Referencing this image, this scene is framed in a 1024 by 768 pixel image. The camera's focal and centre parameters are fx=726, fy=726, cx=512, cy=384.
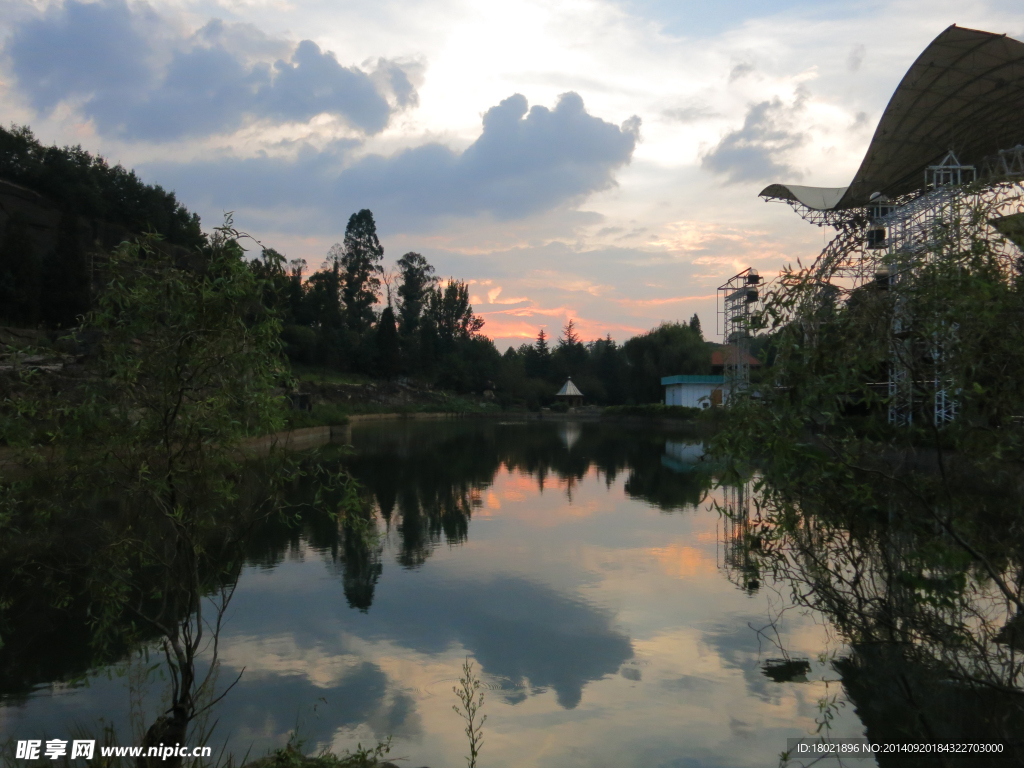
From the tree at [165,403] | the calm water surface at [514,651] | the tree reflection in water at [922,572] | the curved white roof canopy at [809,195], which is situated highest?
the curved white roof canopy at [809,195]

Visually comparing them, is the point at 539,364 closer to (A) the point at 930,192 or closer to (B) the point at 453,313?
(B) the point at 453,313

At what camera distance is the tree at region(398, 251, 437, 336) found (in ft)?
221

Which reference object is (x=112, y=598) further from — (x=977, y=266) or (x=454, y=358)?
(x=454, y=358)

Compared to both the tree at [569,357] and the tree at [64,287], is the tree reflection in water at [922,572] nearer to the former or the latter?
the tree at [64,287]

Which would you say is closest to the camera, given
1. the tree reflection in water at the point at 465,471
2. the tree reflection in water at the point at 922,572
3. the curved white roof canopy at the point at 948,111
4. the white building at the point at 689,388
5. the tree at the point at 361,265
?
the tree reflection in water at the point at 922,572

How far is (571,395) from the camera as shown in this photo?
2581 inches

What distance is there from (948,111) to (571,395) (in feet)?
160

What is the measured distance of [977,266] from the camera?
332 cm

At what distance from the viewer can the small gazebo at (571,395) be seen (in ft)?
215

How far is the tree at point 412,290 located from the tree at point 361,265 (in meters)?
3.66

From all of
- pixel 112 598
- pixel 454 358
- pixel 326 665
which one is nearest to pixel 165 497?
pixel 112 598

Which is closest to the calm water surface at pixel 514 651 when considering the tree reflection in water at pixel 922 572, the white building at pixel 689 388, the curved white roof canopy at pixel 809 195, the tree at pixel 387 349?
the tree reflection in water at pixel 922 572

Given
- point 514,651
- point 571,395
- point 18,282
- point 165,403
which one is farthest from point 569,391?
point 165,403

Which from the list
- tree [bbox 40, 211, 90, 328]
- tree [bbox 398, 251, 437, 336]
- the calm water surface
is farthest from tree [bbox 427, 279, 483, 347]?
the calm water surface
